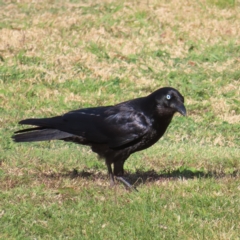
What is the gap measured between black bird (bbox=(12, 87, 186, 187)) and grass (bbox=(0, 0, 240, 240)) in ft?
1.32

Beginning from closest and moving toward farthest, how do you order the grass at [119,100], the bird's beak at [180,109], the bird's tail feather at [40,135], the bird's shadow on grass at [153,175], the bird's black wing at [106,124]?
the grass at [119,100], the bird's beak at [180,109], the bird's black wing at [106,124], the bird's tail feather at [40,135], the bird's shadow on grass at [153,175]

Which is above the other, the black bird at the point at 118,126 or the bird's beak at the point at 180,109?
the bird's beak at the point at 180,109

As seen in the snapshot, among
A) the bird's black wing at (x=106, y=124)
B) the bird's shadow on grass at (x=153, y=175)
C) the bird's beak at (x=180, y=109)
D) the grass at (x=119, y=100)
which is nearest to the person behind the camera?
the grass at (x=119, y=100)

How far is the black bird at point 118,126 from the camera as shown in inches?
254

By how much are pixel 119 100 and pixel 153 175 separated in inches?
156

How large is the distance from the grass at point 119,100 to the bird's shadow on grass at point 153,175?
0.08 feet

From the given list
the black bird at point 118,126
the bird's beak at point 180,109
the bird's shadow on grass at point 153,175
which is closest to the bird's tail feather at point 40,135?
the black bird at point 118,126

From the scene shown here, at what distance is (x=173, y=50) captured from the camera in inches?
532

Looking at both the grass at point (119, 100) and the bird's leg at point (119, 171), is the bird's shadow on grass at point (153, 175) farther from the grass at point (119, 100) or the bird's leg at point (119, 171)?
the bird's leg at point (119, 171)

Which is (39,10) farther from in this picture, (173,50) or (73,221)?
(73,221)

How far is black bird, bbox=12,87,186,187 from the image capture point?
21.1 ft

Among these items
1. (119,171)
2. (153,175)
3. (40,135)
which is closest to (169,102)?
(119,171)

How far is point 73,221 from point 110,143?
1.46m

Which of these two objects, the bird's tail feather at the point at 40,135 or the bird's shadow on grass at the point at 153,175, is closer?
the bird's tail feather at the point at 40,135
